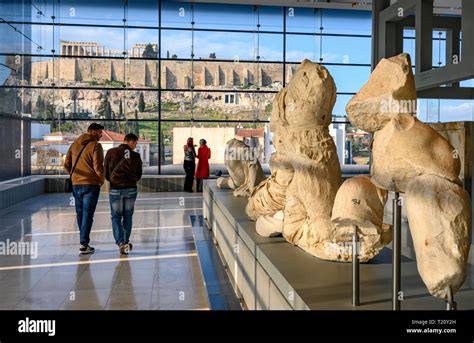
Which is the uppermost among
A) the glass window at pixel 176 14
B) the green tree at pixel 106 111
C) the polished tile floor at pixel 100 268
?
the glass window at pixel 176 14

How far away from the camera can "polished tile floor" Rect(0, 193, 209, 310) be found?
16.6 feet

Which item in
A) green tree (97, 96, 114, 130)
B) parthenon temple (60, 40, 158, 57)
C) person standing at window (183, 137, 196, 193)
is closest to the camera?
person standing at window (183, 137, 196, 193)

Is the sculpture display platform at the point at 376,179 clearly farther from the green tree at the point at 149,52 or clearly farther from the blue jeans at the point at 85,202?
the green tree at the point at 149,52

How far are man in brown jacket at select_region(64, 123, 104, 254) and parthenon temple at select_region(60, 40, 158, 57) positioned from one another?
11.9m

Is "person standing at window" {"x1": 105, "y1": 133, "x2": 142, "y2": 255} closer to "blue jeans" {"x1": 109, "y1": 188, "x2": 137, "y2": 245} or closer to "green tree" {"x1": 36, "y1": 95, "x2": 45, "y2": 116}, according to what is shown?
"blue jeans" {"x1": 109, "y1": 188, "x2": 137, "y2": 245}

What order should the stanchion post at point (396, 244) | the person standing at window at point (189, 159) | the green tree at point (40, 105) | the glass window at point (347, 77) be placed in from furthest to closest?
the glass window at point (347, 77), the green tree at point (40, 105), the person standing at window at point (189, 159), the stanchion post at point (396, 244)

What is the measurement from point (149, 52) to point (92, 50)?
1.98 metres

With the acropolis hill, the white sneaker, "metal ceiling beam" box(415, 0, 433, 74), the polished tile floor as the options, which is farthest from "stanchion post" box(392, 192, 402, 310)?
the acropolis hill

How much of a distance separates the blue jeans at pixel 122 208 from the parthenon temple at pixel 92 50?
12183 mm

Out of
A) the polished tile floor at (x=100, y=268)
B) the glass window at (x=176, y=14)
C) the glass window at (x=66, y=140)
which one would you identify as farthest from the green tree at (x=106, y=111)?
the polished tile floor at (x=100, y=268)

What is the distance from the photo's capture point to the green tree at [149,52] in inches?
716

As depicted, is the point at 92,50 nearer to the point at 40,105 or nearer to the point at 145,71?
the point at 145,71

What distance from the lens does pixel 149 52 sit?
18219 millimetres
